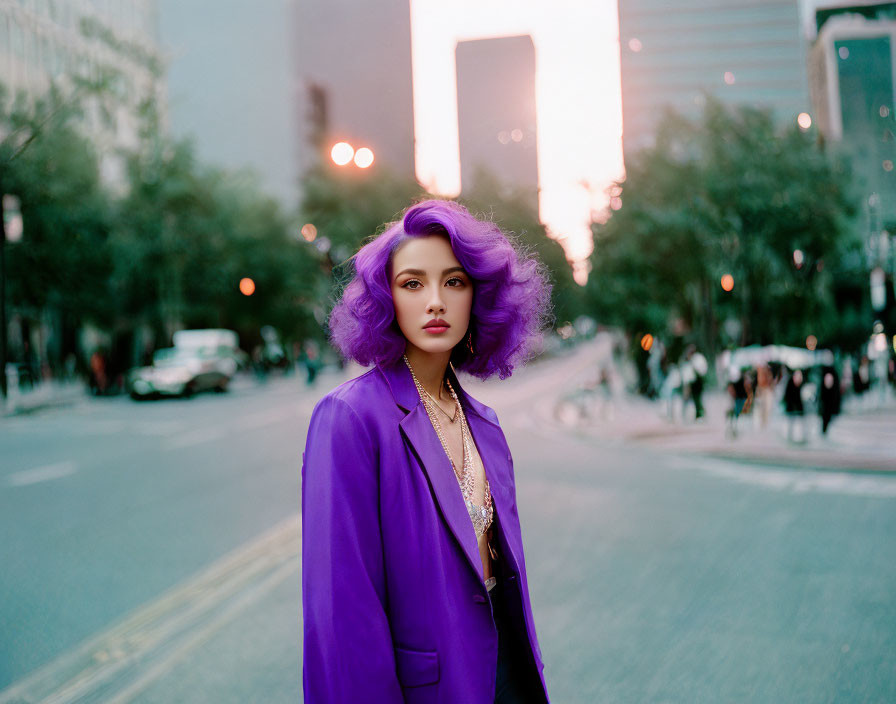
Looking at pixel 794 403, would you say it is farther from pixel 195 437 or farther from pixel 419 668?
pixel 419 668

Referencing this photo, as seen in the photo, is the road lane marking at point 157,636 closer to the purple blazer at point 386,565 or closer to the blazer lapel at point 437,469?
the purple blazer at point 386,565

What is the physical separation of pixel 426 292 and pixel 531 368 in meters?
55.0

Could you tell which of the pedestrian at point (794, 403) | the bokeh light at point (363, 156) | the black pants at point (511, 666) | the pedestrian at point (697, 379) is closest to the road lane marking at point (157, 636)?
the black pants at point (511, 666)

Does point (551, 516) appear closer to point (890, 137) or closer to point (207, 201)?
point (890, 137)

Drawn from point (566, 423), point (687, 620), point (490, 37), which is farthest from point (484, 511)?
point (490, 37)

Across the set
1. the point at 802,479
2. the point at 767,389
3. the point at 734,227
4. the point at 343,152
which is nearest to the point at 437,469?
the point at 802,479

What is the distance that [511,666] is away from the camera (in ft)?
6.73

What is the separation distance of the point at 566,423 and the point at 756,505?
1048 centimetres

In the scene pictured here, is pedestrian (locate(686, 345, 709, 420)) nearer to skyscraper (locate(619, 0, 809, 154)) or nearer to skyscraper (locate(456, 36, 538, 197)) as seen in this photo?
skyscraper (locate(456, 36, 538, 197))

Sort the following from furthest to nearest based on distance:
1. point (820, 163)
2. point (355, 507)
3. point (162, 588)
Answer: point (820, 163) → point (162, 588) → point (355, 507)

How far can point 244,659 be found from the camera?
4.48 metres

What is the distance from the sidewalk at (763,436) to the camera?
12016mm

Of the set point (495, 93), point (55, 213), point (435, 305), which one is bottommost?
point (435, 305)

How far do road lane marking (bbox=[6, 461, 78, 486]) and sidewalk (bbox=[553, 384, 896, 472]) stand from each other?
9.14 m
